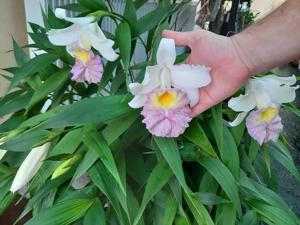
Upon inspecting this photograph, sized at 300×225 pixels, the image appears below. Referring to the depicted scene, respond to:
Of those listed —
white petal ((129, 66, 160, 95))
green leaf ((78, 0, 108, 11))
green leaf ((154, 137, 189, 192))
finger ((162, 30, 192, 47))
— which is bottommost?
green leaf ((154, 137, 189, 192))

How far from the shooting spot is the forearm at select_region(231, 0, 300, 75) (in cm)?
70

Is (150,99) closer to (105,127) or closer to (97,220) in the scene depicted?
(105,127)

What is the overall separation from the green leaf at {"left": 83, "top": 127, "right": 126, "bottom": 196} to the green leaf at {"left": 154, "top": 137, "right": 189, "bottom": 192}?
95 mm

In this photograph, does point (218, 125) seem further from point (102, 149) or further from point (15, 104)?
point (15, 104)

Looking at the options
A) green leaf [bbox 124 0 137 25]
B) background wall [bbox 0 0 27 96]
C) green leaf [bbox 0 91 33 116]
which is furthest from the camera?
background wall [bbox 0 0 27 96]

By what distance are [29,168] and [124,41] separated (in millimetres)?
335

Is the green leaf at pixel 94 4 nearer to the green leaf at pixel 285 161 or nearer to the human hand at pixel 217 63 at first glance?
the human hand at pixel 217 63

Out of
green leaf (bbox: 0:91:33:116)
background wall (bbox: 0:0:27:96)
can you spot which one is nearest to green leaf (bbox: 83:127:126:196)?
green leaf (bbox: 0:91:33:116)

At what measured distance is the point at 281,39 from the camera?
2.33ft

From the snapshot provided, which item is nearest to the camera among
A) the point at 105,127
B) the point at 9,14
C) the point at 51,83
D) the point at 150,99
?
the point at 150,99

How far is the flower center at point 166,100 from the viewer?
670 millimetres

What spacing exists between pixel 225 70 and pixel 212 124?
0.48 ft

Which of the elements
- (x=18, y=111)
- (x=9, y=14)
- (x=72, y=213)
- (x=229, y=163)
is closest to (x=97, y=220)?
(x=72, y=213)

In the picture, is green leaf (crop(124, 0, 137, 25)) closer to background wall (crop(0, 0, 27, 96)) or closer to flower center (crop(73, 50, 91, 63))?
flower center (crop(73, 50, 91, 63))
